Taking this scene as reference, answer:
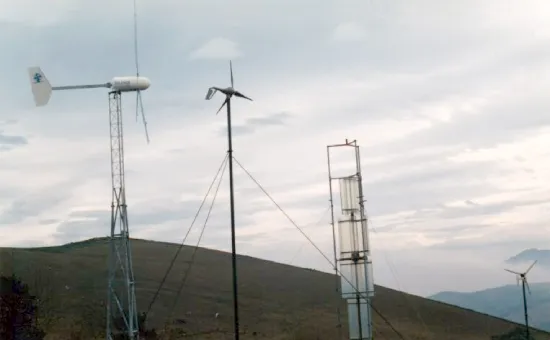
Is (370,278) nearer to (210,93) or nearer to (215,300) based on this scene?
(210,93)

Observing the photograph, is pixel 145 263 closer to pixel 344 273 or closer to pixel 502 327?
pixel 502 327

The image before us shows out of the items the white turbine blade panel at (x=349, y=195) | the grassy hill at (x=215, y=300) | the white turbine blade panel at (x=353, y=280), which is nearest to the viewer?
the white turbine blade panel at (x=353, y=280)

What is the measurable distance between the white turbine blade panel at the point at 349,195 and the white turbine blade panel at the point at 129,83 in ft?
52.6

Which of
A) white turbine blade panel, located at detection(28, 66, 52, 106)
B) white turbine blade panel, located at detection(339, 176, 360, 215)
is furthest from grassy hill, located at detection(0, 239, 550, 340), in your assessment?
white turbine blade panel, located at detection(339, 176, 360, 215)

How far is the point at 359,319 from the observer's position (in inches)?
1880

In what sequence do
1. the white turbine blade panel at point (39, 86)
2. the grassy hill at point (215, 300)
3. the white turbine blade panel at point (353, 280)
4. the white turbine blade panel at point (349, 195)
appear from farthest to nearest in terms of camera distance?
the grassy hill at point (215, 300) → the white turbine blade panel at point (39, 86) → the white turbine blade panel at point (349, 195) → the white turbine blade panel at point (353, 280)

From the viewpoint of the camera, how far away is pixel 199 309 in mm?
119188

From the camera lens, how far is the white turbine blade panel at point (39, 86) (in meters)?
50.0

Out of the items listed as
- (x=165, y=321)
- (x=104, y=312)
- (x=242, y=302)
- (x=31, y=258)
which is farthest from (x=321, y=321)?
(x=31, y=258)

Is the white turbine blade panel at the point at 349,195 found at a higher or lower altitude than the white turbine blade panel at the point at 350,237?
higher

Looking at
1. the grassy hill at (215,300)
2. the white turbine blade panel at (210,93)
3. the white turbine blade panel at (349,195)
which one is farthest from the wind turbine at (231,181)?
the grassy hill at (215,300)

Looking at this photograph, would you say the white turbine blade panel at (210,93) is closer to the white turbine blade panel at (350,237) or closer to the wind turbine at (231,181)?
the wind turbine at (231,181)

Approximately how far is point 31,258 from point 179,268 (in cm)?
2978

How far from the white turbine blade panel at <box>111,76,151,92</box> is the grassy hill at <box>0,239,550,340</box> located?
4759 cm
